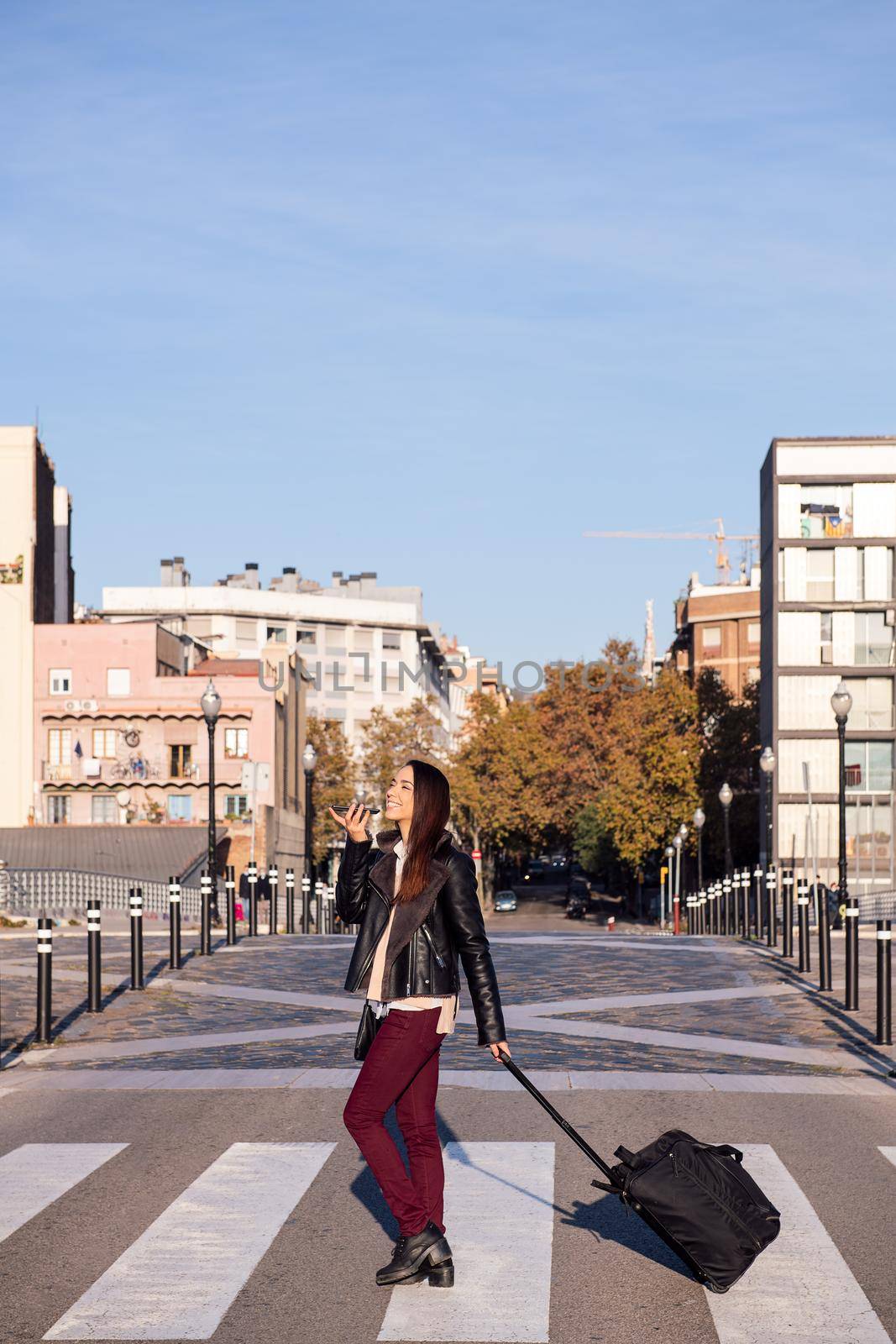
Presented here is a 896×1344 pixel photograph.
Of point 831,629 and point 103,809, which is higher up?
point 831,629

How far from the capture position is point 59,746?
237ft

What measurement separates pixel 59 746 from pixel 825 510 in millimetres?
32154

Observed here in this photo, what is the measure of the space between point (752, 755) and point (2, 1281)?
7466 centimetres

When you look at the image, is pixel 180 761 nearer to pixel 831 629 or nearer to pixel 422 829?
pixel 831 629

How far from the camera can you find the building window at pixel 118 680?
71.9 metres

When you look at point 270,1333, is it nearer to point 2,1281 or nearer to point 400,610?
point 2,1281

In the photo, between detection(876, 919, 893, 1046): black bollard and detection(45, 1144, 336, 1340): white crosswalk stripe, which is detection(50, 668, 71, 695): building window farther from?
detection(45, 1144, 336, 1340): white crosswalk stripe

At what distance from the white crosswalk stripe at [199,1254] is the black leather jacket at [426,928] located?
118 centimetres

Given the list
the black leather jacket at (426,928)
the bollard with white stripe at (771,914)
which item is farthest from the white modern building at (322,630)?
the black leather jacket at (426,928)

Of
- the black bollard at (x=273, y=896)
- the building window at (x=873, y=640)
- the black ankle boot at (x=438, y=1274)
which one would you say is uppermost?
the building window at (x=873, y=640)

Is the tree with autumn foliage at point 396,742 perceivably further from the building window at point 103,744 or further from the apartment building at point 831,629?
the apartment building at point 831,629

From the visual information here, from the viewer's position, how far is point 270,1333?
227 inches

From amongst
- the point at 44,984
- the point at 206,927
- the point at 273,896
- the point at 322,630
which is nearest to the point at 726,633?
the point at 322,630

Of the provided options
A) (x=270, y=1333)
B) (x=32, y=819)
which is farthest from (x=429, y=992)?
(x=32, y=819)
